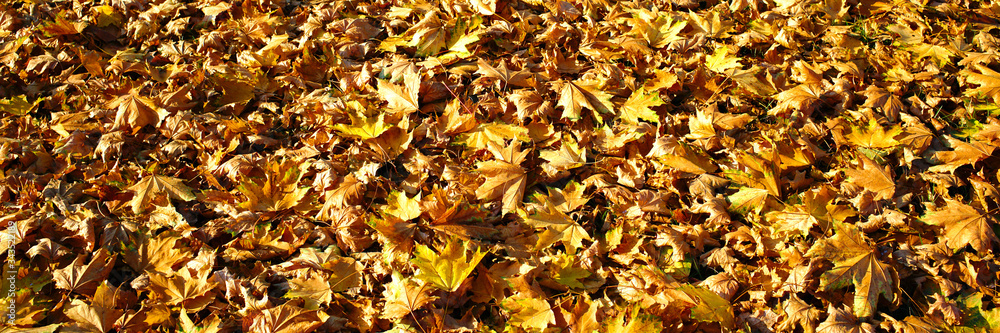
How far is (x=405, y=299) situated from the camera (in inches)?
73.5

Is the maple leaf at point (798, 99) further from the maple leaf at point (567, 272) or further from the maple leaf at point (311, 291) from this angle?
the maple leaf at point (311, 291)

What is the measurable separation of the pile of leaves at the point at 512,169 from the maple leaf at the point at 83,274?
0.01m

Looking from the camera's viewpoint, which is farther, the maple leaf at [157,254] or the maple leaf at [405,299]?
the maple leaf at [157,254]

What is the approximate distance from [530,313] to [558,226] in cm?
37

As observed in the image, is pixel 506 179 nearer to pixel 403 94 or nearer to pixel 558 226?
pixel 558 226

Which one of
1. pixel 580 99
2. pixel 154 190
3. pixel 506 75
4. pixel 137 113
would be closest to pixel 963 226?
pixel 580 99

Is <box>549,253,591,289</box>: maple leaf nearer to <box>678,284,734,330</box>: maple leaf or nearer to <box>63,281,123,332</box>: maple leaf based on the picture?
<box>678,284,734,330</box>: maple leaf

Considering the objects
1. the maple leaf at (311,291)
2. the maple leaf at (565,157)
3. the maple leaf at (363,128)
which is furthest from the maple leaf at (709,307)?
the maple leaf at (363,128)

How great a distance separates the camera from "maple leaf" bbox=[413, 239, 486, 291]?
190 cm

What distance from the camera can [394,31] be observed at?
3.15 metres

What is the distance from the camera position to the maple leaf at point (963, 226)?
191 centimetres

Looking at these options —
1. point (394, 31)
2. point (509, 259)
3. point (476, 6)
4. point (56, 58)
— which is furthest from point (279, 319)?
point (56, 58)

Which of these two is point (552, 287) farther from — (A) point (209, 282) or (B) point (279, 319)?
(A) point (209, 282)

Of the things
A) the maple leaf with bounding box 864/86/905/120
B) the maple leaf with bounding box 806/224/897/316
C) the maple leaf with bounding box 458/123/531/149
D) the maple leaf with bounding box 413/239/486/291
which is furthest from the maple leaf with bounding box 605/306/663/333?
the maple leaf with bounding box 864/86/905/120
